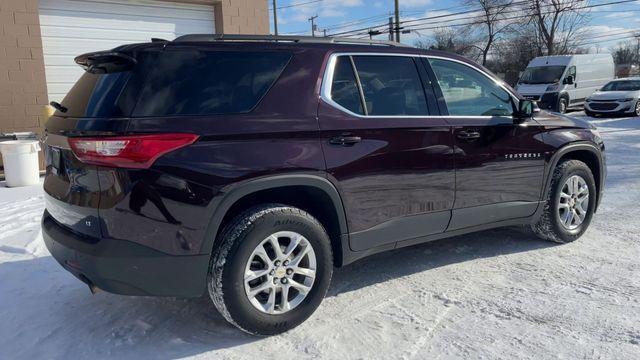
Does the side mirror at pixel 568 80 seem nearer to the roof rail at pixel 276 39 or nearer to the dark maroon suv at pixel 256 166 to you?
the dark maroon suv at pixel 256 166

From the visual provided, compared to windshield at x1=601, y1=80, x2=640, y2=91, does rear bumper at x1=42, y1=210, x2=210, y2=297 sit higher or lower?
lower

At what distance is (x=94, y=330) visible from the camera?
130 inches

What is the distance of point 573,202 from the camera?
4.84m

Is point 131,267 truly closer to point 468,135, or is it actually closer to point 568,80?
point 468,135

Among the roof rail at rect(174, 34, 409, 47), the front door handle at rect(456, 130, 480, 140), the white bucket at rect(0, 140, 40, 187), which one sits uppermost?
the roof rail at rect(174, 34, 409, 47)

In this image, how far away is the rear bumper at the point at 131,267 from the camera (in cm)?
279

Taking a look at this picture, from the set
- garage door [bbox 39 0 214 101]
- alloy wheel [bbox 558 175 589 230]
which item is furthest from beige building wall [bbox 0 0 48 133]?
alloy wheel [bbox 558 175 589 230]

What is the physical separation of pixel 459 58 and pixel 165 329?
302 centimetres

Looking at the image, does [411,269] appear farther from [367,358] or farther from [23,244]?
[23,244]

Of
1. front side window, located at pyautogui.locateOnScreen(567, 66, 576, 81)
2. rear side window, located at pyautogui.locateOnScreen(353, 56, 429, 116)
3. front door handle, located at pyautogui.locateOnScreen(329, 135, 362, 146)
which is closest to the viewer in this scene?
front door handle, located at pyautogui.locateOnScreen(329, 135, 362, 146)

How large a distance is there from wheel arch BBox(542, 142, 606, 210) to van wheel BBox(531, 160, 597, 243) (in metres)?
0.09

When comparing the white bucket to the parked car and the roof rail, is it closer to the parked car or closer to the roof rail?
the roof rail

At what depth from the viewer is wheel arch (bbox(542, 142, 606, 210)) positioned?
181 inches

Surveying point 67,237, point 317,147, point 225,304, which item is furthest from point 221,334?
point 317,147
